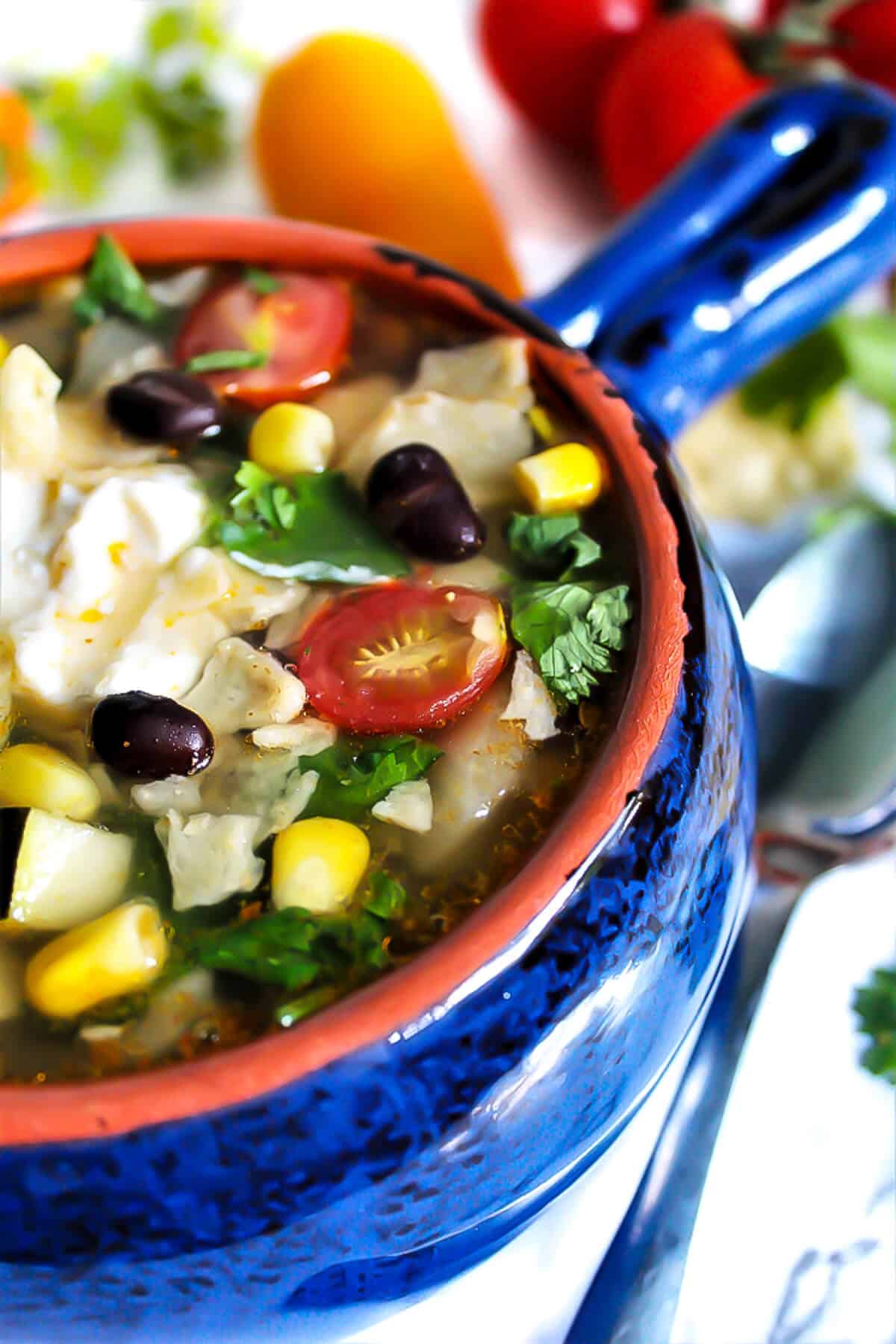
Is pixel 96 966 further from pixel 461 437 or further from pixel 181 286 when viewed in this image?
pixel 181 286

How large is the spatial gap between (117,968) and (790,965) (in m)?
0.84

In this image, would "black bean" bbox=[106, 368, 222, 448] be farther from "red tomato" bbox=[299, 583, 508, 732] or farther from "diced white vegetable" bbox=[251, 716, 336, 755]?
"diced white vegetable" bbox=[251, 716, 336, 755]

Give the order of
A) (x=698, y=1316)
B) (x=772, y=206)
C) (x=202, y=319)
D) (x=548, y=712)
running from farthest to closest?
(x=772, y=206) < (x=202, y=319) < (x=698, y=1316) < (x=548, y=712)

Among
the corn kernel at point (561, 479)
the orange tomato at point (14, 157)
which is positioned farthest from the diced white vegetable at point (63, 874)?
the orange tomato at point (14, 157)

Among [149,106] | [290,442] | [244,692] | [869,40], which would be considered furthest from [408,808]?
[869,40]

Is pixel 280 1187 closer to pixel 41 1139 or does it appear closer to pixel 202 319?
pixel 41 1139

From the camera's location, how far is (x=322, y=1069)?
0.87 metres

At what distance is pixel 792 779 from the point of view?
1745 millimetres

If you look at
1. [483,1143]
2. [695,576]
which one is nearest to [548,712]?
[695,576]

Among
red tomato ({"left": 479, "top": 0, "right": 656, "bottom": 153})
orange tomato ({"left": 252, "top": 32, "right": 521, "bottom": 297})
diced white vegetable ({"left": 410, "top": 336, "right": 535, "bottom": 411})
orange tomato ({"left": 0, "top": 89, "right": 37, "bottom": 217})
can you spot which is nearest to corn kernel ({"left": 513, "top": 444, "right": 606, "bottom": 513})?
diced white vegetable ({"left": 410, "top": 336, "right": 535, "bottom": 411})

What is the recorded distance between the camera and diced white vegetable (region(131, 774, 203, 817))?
1.04 m

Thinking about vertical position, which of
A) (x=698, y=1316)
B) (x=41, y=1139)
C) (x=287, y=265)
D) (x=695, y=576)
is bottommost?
(x=698, y=1316)

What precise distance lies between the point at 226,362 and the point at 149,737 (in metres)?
0.49

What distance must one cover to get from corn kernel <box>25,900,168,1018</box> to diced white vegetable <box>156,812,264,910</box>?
5 centimetres
